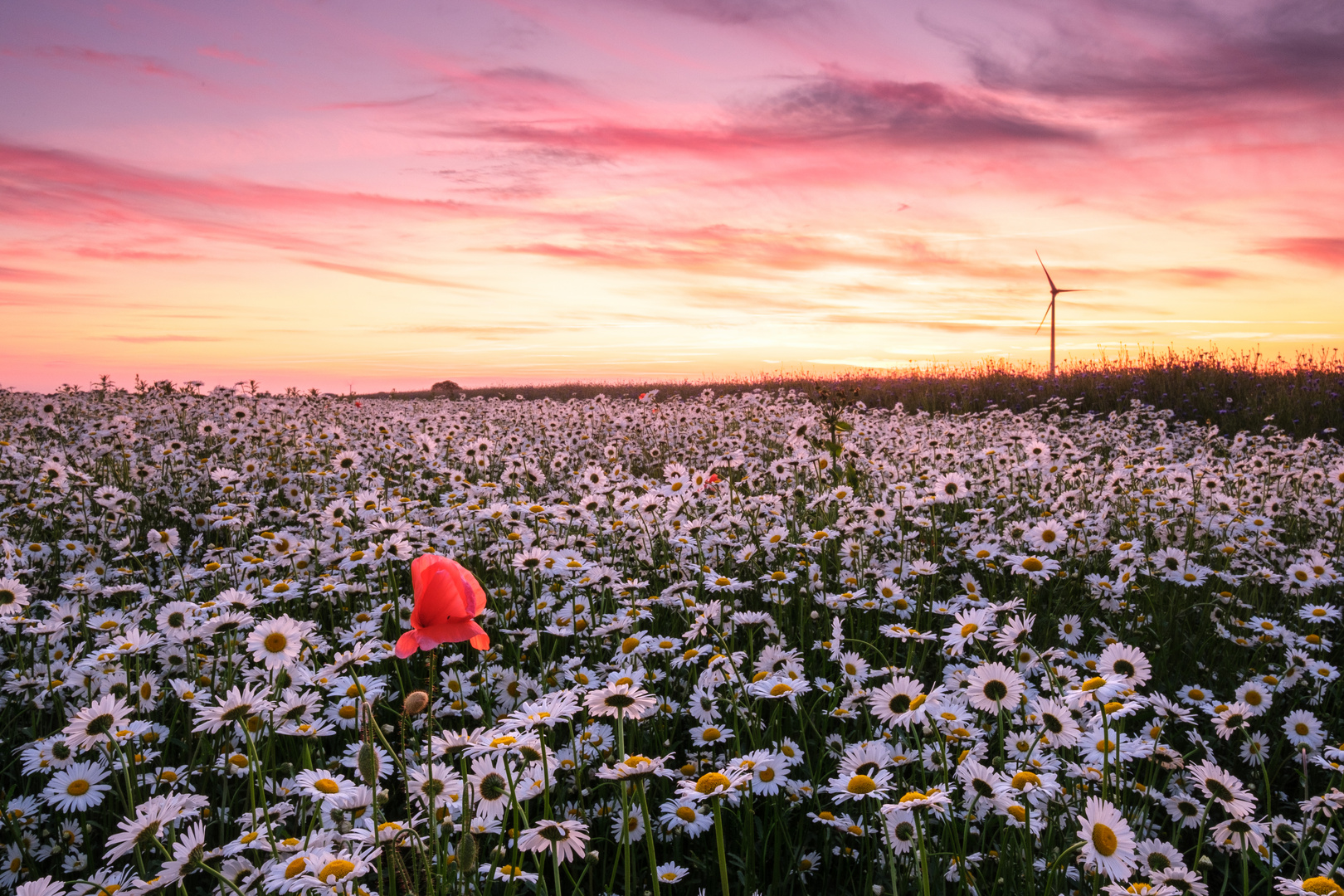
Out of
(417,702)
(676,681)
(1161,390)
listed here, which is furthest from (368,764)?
(1161,390)

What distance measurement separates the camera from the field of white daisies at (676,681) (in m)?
2.13

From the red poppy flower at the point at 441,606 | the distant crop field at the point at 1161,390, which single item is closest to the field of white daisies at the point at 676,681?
the red poppy flower at the point at 441,606

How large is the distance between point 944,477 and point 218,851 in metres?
5.43

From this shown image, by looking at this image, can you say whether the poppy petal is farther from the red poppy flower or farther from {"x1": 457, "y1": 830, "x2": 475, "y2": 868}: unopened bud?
{"x1": 457, "y1": 830, "x2": 475, "y2": 868}: unopened bud

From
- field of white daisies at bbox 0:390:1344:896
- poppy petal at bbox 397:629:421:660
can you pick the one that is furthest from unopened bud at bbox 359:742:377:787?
poppy petal at bbox 397:629:421:660

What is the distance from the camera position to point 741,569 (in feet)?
18.9

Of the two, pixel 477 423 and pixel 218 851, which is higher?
pixel 477 423

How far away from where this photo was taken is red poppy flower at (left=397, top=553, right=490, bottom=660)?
163cm

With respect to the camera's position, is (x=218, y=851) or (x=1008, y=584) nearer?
(x=218, y=851)

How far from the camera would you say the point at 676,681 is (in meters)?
3.94

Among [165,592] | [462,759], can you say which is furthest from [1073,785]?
[165,592]

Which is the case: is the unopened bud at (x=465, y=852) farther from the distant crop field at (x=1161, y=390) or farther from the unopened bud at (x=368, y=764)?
the distant crop field at (x=1161, y=390)

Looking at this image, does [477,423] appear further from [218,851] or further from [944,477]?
[218,851]

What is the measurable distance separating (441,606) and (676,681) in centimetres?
252
